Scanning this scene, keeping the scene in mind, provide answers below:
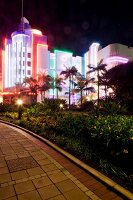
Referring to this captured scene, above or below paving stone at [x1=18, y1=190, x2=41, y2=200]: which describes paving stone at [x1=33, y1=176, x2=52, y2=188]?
above

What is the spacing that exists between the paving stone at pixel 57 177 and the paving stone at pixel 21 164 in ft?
3.06

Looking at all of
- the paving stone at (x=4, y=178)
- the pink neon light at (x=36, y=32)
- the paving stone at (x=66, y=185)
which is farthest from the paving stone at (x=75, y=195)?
the pink neon light at (x=36, y=32)

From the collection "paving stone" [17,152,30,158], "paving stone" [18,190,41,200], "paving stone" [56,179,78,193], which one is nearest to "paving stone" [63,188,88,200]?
"paving stone" [56,179,78,193]

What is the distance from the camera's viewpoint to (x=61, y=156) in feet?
22.1

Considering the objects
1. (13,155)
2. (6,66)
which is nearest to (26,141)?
(13,155)

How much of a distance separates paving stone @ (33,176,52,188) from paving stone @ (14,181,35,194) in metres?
0.12

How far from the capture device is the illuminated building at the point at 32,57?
7244 cm

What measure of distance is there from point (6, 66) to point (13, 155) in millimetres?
78337

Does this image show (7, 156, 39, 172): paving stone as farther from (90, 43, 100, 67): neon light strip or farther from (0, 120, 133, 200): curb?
(90, 43, 100, 67): neon light strip

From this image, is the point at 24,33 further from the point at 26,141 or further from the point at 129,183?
the point at 129,183

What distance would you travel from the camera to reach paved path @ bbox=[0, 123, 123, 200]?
4.11 meters

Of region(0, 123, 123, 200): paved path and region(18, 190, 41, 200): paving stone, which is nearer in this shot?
region(18, 190, 41, 200): paving stone

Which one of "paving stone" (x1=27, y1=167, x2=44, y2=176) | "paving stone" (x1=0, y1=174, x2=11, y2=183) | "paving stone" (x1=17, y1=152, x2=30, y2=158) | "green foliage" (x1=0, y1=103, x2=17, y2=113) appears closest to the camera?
"paving stone" (x1=0, y1=174, x2=11, y2=183)

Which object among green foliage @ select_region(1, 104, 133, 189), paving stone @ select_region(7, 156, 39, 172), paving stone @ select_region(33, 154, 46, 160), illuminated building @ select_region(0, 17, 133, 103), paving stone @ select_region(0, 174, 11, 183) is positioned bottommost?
paving stone @ select_region(0, 174, 11, 183)
